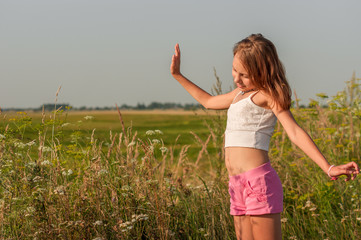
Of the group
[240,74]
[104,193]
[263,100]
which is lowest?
[104,193]

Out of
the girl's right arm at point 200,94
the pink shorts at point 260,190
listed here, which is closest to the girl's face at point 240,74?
the girl's right arm at point 200,94

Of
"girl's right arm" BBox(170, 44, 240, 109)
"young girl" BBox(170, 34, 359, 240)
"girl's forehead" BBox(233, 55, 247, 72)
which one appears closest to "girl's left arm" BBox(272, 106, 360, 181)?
"young girl" BBox(170, 34, 359, 240)

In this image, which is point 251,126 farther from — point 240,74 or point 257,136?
point 240,74

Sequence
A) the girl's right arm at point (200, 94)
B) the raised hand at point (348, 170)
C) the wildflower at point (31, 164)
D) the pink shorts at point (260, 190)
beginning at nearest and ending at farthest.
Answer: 1. the raised hand at point (348, 170)
2. the pink shorts at point (260, 190)
3. the girl's right arm at point (200, 94)
4. the wildflower at point (31, 164)

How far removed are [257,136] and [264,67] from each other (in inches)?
18.4

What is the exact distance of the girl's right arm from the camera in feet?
10.7

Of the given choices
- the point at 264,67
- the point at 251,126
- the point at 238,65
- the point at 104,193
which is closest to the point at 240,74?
the point at 238,65

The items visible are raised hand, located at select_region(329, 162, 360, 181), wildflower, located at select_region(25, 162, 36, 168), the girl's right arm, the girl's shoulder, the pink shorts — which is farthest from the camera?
wildflower, located at select_region(25, 162, 36, 168)

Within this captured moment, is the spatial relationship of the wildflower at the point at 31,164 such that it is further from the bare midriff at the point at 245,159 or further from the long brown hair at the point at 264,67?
the long brown hair at the point at 264,67

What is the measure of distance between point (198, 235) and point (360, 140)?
11.6 feet

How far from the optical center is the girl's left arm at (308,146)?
257cm

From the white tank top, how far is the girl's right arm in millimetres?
325

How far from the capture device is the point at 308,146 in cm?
272

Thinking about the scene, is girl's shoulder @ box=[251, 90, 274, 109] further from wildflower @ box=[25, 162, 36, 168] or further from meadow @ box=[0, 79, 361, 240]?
wildflower @ box=[25, 162, 36, 168]
